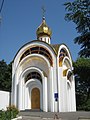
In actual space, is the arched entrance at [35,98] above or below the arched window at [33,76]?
below

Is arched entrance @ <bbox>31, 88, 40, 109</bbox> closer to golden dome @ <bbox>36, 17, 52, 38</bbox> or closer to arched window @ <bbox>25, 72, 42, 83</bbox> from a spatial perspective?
arched window @ <bbox>25, 72, 42, 83</bbox>

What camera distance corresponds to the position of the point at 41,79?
36.3 m

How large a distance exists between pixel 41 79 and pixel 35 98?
3.00 metres

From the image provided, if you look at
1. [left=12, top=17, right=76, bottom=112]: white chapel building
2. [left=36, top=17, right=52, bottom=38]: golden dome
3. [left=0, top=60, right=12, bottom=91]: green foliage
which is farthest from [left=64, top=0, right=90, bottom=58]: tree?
[left=0, top=60, right=12, bottom=91]: green foliage

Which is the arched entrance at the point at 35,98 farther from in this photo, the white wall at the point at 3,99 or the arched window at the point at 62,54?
the arched window at the point at 62,54

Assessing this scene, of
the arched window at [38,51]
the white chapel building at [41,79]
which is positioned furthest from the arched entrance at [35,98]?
the arched window at [38,51]

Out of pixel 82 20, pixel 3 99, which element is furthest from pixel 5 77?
pixel 82 20

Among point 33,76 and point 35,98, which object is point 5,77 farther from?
point 35,98

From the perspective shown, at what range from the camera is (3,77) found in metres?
53.1

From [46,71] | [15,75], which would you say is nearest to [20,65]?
[15,75]

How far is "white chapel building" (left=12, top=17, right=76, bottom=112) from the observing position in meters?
35.1

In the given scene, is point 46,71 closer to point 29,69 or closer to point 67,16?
point 29,69

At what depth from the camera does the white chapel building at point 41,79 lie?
3506cm

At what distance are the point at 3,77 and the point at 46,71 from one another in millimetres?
18652
